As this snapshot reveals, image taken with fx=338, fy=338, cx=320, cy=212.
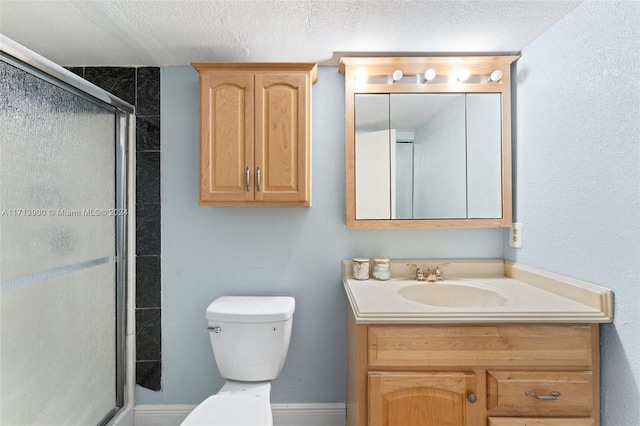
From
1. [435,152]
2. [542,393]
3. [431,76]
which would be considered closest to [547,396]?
[542,393]

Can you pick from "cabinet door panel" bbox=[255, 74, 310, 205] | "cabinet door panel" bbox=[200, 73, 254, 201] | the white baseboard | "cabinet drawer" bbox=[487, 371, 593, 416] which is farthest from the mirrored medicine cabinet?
the white baseboard

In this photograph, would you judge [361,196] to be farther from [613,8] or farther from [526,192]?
[613,8]

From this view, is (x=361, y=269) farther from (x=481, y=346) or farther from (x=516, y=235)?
(x=516, y=235)

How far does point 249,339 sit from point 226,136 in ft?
3.22

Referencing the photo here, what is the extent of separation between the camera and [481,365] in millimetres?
1237

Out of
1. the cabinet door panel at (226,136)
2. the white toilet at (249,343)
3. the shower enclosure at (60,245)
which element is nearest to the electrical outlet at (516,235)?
the white toilet at (249,343)

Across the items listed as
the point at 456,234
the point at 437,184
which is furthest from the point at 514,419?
the point at 437,184

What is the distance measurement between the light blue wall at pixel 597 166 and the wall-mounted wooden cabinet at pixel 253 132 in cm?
109

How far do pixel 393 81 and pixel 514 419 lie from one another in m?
1.57

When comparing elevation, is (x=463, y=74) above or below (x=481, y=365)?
above

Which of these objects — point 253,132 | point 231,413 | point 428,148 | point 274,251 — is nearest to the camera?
point 231,413

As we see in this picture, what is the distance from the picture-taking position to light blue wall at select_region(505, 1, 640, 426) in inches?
44.0

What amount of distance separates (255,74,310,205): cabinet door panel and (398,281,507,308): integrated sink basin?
71 centimetres

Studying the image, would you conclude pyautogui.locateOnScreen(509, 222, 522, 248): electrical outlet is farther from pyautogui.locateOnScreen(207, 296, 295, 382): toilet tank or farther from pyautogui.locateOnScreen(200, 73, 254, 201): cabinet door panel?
pyautogui.locateOnScreen(200, 73, 254, 201): cabinet door panel
